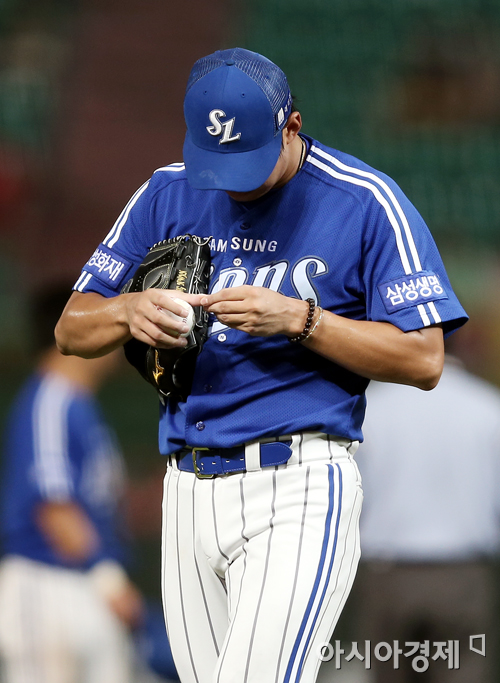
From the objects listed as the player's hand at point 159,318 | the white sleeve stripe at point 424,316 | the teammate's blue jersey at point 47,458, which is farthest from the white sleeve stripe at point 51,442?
the white sleeve stripe at point 424,316

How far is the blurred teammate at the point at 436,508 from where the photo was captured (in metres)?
3.39

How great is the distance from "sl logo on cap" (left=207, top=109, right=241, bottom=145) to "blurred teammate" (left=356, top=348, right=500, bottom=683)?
180 centimetres

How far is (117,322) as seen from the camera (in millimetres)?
1938

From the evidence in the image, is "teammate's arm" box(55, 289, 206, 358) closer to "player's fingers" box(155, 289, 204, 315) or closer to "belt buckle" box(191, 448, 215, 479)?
"player's fingers" box(155, 289, 204, 315)

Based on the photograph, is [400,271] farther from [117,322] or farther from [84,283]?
[84,283]

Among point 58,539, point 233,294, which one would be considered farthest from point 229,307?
point 58,539

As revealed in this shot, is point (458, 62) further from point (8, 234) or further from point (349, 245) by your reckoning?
point (349, 245)

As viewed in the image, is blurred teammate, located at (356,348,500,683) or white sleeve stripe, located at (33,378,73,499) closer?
blurred teammate, located at (356,348,500,683)

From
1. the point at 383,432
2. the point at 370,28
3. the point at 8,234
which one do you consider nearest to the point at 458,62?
the point at 370,28

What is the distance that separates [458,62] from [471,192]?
1.53 meters

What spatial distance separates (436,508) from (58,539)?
149 cm

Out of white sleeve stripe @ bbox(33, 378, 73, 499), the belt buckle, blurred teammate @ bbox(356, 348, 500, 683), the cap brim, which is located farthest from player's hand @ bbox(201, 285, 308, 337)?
white sleeve stripe @ bbox(33, 378, 73, 499)

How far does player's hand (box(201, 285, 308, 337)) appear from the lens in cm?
174

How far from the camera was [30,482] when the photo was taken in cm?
362
